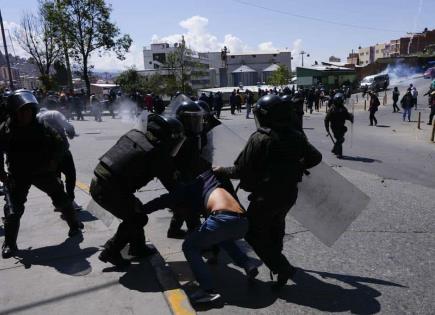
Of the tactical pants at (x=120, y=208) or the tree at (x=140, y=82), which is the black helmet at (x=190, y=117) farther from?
the tree at (x=140, y=82)

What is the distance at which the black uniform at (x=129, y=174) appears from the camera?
3.46 metres

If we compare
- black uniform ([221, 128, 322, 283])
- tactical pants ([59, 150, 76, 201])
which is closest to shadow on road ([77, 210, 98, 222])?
tactical pants ([59, 150, 76, 201])

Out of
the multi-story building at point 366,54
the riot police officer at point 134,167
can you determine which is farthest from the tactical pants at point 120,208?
the multi-story building at point 366,54

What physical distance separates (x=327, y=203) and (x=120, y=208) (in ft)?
6.18

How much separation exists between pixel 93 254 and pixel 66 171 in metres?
1.79

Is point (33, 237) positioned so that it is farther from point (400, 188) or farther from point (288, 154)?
point (400, 188)

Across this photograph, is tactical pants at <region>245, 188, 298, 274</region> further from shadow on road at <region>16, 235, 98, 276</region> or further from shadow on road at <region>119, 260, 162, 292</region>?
shadow on road at <region>16, 235, 98, 276</region>

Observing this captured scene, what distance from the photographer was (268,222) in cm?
326

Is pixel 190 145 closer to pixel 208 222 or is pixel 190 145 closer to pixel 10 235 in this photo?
pixel 208 222

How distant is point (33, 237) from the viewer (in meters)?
4.81

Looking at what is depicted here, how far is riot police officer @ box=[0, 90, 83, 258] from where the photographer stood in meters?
4.18

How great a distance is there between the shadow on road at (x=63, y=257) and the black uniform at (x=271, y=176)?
1.71 meters

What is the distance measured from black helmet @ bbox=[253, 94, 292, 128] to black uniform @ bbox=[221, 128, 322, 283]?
8 cm

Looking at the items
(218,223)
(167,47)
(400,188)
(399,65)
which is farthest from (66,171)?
(167,47)
